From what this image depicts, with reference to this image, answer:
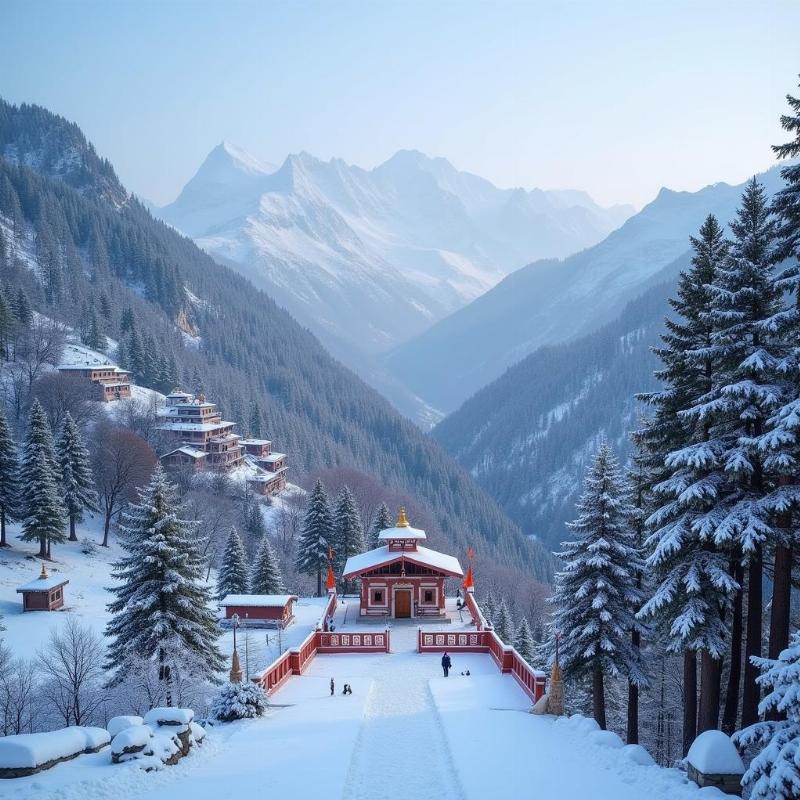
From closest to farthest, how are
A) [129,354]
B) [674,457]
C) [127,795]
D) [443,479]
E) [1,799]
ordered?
[1,799]
[127,795]
[674,457]
[129,354]
[443,479]

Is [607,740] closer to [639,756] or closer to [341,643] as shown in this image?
[639,756]

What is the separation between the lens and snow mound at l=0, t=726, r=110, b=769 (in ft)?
41.0

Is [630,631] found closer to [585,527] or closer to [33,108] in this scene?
[585,527]

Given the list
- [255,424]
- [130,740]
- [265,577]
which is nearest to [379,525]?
[265,577]

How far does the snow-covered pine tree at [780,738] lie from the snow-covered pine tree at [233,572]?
41.5 meters

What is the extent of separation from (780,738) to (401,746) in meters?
9.51

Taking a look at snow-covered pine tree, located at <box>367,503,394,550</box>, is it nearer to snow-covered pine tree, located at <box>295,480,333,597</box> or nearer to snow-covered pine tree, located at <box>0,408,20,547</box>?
snow-covered pine tree, located at <box>295,480,333,597</box>

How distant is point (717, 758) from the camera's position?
12.4 m

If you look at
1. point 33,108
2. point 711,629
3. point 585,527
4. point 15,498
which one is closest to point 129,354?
point 15,498

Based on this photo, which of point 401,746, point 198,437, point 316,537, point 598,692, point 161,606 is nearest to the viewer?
point 401,746

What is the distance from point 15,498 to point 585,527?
4295 centimetres

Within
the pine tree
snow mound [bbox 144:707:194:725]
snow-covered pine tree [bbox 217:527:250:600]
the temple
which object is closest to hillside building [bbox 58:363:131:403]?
the pine tree

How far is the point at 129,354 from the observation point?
4104 inches

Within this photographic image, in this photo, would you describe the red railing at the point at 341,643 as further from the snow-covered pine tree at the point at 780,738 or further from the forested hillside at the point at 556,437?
the forested hillside at the point at 556,437
